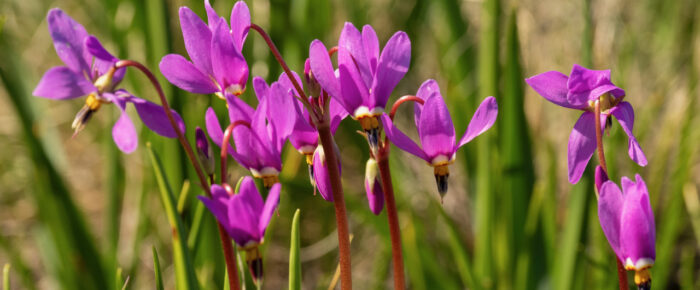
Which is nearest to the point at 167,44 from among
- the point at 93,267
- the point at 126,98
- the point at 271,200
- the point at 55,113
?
the point at 93,267

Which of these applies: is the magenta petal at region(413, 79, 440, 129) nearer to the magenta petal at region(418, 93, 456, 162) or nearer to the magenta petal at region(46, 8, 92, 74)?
the magenta petal at region(418, 93, 456, 162)

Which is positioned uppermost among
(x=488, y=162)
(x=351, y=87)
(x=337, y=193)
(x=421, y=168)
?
(x=351, y=87)

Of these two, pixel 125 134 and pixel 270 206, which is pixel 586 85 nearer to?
pixel 270 206

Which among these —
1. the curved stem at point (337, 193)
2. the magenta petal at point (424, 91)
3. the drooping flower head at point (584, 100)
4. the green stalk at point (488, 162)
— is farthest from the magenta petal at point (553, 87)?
the green stalk at point (488, 162)

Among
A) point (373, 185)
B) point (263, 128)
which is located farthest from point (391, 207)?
point (263, 128)

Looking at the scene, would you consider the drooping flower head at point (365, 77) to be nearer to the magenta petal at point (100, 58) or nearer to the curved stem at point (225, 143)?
the curved stem at point (225, 143)

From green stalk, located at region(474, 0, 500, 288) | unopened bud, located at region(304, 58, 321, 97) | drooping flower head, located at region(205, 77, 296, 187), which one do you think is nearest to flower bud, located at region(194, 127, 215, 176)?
drooping flower head, located at region(205, 77, 296, 187)
